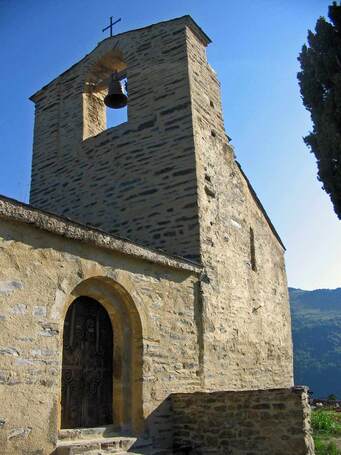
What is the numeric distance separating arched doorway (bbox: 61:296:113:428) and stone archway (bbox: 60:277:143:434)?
67 millimetres

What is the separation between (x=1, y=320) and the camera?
464 cm

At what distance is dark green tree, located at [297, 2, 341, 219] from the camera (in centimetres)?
695

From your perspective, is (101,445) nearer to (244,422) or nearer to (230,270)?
(244,422)

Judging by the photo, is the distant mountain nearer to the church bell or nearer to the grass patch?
the grass patch

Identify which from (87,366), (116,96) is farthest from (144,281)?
(116,96)

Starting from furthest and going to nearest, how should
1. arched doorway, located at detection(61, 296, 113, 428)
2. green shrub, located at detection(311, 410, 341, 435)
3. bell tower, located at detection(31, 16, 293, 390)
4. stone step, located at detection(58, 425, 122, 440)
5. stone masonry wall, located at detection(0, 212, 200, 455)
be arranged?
1. green shrub, located at detection(311, 410, 341, 435)
2. bell tower, located at detection(31, 16, 293, 390)
3. arched doorway, located at detection(61, 296, 113, 428)
4. stone step, located at detection(58, 425, 122, 440)
5. stone masonry wall, located at detection(0, 212, 200, 455)

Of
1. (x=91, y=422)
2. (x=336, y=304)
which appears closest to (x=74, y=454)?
(x=91, y=422)

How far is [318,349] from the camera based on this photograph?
189ft

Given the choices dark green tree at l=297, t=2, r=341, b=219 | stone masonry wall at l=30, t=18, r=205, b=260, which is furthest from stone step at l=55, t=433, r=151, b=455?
dark green tree at l=297, t=2, r=341, b=219

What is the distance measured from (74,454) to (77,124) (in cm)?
700

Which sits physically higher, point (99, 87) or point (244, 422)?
point (99, 87)

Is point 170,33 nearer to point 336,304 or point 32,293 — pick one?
point 32,293

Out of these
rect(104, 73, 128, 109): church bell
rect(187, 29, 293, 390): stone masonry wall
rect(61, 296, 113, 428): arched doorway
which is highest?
rect(104, 73, 128, 109): church bell

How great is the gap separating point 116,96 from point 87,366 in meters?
5.55
